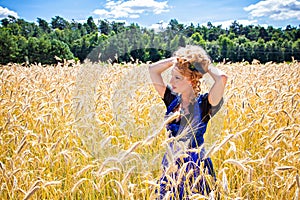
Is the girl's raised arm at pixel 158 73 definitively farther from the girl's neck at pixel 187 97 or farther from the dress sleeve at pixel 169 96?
the girl's neck at pixel 187 97

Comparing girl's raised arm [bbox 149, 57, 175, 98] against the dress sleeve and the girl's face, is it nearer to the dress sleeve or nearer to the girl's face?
the dress sleeve

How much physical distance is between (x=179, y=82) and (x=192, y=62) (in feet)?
0.71

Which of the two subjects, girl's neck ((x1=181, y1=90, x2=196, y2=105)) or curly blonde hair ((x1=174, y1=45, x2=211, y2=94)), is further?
girl's neck ((x1=181, y1=90, x2=196, y2=105))

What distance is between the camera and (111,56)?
3.12 meters

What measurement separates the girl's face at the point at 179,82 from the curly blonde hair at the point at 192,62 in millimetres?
31

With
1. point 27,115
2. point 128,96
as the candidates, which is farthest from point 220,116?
point 27,115

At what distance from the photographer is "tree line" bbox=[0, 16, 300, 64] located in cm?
265

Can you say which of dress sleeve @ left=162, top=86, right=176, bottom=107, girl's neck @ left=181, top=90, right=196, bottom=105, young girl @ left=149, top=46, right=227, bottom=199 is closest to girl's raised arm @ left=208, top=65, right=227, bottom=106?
young girl @ left=149, top=46, right=227, bottom=199

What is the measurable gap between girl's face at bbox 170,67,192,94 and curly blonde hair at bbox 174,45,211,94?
0.10 ft

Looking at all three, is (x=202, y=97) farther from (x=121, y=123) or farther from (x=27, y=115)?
(x=27, y=115)

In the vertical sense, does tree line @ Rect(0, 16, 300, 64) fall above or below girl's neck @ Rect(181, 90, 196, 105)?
above

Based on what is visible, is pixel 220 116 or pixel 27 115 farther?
pixel 27 115

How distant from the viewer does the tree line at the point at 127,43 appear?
2646 millimetres

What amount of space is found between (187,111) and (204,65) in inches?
15.4
